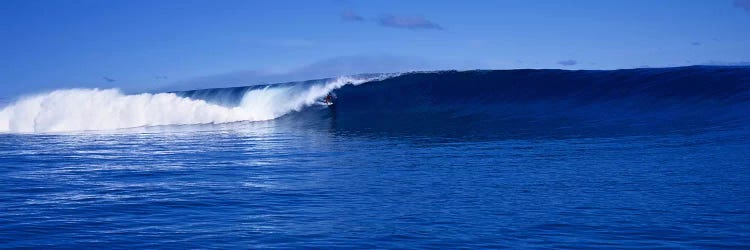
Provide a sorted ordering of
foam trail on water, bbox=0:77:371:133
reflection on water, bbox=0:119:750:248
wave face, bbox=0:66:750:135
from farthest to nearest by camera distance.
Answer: foam trail on water, bbox=0:77:371:133 < wave face, bbox=0:66:750:135 < reflection on water, bbox=0:119:750:248

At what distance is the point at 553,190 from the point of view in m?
7.78

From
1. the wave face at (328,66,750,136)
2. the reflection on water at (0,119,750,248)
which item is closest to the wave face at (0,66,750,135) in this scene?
the wave face at (328,66,750,136)

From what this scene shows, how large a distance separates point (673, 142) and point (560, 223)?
6.80 meters

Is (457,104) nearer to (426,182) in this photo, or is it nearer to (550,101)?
(550,101)

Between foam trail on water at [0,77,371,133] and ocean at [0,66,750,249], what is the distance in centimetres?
753

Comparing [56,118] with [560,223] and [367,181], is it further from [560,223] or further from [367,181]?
[560,223]

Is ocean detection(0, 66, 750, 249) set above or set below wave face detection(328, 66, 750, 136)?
below

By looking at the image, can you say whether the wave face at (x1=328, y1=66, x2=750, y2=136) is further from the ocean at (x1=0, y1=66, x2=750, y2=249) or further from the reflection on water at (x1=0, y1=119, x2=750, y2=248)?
the reflection on water at (x1=0, y1=119, x2=750, y2=248)

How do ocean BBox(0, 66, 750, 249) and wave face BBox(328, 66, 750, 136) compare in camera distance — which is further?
wave face BBox(328, 66, 750, 136)

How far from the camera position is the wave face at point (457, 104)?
1747 centimetres

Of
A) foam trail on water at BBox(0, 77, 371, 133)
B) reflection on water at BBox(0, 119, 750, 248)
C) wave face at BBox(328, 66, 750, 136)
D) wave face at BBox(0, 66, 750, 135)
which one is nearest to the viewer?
reflection on water at BBox(0, 119, 750, 248)

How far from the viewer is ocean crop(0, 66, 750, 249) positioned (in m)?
5.86

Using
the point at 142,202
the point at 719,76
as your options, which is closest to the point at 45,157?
the point at 142,202

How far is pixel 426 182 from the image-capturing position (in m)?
8.69
